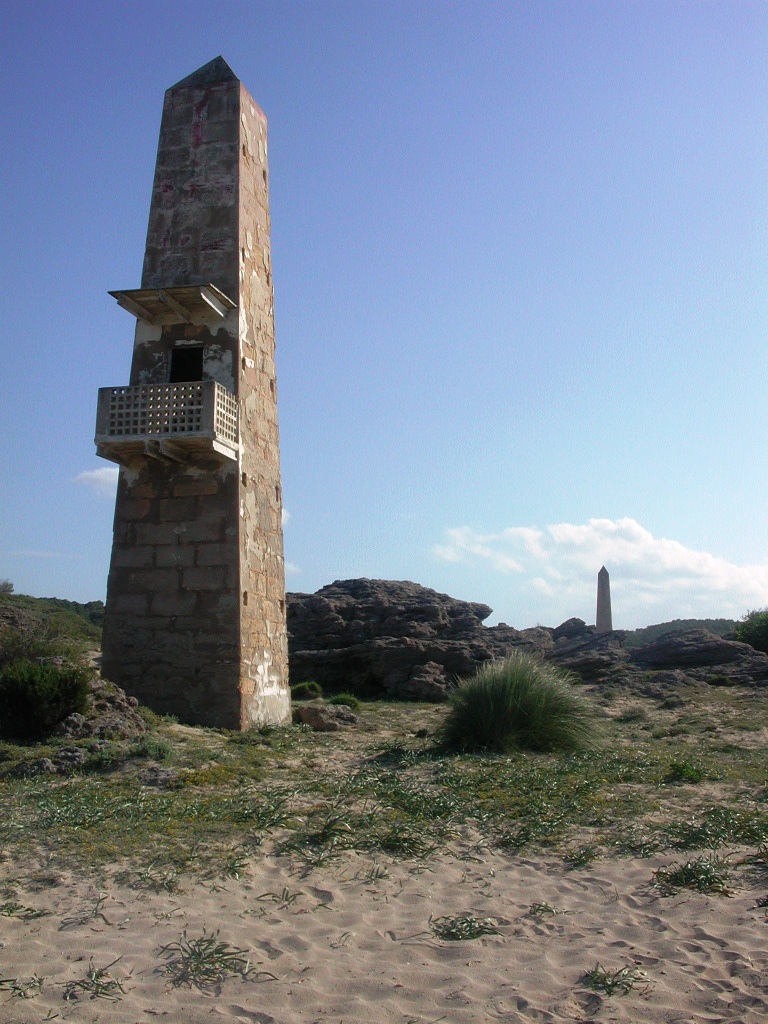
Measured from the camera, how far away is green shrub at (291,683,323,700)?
20953mm

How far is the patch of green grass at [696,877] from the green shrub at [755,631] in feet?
67.3

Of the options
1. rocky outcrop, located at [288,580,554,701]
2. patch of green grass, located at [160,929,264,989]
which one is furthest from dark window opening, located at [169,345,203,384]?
patch of green grass, located at [160,929,264,989]

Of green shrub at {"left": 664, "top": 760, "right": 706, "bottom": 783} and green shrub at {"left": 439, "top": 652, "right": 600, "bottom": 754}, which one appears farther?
green shrub at {"left": 439, "top": 652, "right": 600, "bottom": 754}

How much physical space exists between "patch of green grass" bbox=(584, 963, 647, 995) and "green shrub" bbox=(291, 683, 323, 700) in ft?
52.8

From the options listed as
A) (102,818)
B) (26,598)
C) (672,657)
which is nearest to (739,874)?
(102,818)

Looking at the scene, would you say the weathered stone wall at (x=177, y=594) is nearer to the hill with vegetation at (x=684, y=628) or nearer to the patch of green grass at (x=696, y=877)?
the patch of green grass at (x=696, y=877)

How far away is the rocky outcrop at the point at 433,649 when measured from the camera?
2120 centimetres

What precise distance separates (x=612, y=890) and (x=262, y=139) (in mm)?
15449

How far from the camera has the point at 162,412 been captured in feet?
46.2

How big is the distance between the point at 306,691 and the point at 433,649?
352cm

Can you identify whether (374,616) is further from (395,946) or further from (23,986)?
(23,986)

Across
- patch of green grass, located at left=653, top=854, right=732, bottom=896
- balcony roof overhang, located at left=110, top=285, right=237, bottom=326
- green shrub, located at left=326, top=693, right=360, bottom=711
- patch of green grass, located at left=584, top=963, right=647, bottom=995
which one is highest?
balcony roof overhang, located at left=110, top=285, right=237, bottom=326

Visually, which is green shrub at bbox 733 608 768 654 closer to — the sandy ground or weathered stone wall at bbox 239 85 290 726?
weathered stone wall at bbox 239 85 290 726

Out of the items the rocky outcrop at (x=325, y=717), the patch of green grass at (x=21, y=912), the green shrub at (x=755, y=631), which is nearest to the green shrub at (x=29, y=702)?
the rocky outcrop at (x=325, y=717)
